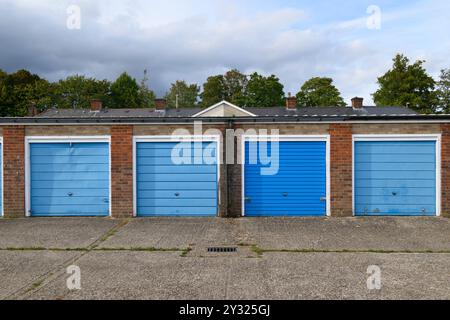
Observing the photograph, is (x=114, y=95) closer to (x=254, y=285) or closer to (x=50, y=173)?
(x=50, y=173)

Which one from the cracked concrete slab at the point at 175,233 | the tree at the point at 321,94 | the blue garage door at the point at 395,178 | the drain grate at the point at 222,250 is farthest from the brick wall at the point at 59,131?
the tree at the point at 321,94

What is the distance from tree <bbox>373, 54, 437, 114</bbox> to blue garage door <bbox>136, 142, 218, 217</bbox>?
1609 inches

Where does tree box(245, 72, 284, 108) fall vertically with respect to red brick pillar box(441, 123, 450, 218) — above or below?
above

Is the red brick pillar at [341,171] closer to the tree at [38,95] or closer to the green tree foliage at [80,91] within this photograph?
the tree at [38,95]

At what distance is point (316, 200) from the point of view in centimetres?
1089

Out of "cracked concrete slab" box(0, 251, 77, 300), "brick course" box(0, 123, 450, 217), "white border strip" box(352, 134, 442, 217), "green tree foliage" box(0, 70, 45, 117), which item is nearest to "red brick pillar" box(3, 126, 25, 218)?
"brick course" box(0, 123, 450, 217)

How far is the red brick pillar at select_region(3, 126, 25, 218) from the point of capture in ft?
35.9

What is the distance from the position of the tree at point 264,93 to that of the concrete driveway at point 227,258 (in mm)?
50347

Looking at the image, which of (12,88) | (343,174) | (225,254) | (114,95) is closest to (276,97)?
(114,95)

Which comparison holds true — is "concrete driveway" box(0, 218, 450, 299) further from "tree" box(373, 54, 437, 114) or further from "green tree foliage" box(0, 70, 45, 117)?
"green tree foliage" box(0, 70, 45, 117)

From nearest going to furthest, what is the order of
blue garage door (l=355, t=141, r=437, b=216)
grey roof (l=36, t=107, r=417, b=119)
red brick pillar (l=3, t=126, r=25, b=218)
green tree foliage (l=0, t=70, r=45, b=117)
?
1. blue garage door (l=355, t=141, r=437, b=216)
2. red brick pillar (l=3, t=126, r=25, b=218)
3. grey roof (l=36, t=107, r=417, b=119)
4. green tree foliage (l=0, t=70, r=45, b=117)

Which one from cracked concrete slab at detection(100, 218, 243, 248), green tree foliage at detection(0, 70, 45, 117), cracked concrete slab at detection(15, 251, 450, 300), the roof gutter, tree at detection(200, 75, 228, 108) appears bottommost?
cracked concrete slab at detection(15, 251, 450, 300)

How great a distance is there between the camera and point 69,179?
11125mm
